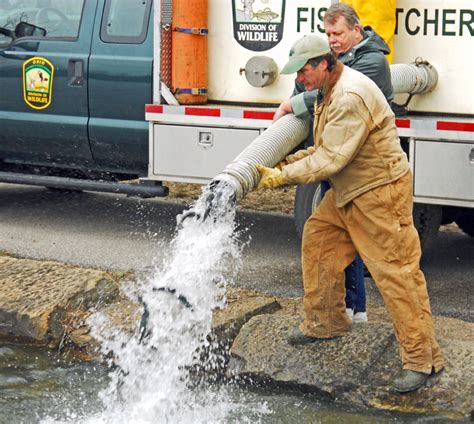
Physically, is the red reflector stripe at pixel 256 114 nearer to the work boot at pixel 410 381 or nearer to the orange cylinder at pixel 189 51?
the orange cylinder at pixel 189 51

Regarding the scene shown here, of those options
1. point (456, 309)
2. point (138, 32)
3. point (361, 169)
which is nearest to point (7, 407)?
point (361, 169)

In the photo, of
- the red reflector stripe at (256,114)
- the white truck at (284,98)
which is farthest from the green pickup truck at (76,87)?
the red reflector stripe at (256,114)

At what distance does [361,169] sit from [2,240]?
13.0 ft

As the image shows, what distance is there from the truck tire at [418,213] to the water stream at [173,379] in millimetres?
1748

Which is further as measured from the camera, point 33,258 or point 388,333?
point 33,258

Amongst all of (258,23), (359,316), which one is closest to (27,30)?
(258,23)

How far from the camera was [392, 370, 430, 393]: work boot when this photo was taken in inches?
230

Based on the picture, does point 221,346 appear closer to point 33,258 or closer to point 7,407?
point 7,407

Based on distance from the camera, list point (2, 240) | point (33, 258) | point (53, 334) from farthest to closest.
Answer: point (2, 240)
point (33, 258)
point (53, 334)

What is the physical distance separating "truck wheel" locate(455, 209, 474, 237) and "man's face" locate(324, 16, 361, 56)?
2214 mm

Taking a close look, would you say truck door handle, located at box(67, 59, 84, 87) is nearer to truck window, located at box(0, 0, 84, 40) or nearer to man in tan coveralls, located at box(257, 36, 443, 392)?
truck window, located at box(0, 0, 84, 40)

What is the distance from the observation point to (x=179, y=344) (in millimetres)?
6289

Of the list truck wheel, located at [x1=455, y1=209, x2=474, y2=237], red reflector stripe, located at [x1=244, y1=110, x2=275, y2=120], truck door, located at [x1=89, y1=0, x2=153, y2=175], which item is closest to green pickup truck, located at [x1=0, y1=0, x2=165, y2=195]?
truck door, located at [x1=89, y1=0, x2=153, y2=175]

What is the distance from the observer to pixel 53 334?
6930 millimetres
